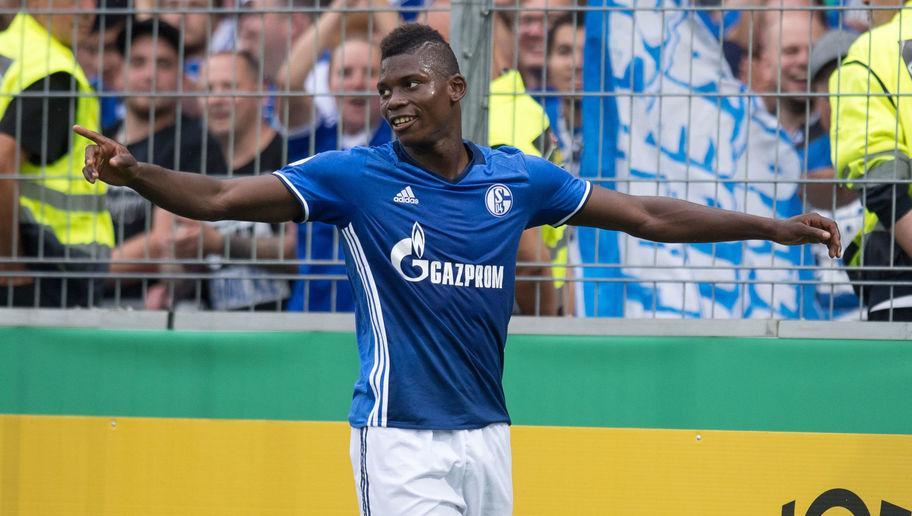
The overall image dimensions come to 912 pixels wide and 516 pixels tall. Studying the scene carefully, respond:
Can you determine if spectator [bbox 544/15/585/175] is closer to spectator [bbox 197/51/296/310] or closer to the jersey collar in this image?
spectator [bbox 197/51/296/310]

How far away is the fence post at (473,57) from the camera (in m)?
5.64

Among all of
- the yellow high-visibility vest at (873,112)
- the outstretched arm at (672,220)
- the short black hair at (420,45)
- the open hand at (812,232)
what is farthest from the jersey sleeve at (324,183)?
the yellow high-visibility vest at (873,112)

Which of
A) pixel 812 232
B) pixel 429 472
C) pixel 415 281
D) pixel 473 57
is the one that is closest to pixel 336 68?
pixel 473 57

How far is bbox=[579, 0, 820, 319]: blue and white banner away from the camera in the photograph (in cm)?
582

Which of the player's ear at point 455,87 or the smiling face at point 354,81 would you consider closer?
the player's ear at point 455,87

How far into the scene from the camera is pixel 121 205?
6.04 metres

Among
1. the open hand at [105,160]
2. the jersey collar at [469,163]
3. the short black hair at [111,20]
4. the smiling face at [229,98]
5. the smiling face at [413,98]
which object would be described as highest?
the short black hair at [111,20]

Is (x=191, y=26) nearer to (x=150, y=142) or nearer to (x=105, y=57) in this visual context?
(x=105, y=57)

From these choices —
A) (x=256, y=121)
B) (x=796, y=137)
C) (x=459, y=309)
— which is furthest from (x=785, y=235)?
(x=256, y=121)

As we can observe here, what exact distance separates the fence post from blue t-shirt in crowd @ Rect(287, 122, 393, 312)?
26.6 inches

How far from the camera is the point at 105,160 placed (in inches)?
144

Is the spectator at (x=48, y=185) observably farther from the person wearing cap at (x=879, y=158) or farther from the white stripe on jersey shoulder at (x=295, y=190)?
the person wearing cap at (x=879, y=158)

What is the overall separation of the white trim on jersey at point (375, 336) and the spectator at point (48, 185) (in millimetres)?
2143

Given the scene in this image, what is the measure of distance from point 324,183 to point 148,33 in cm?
227
